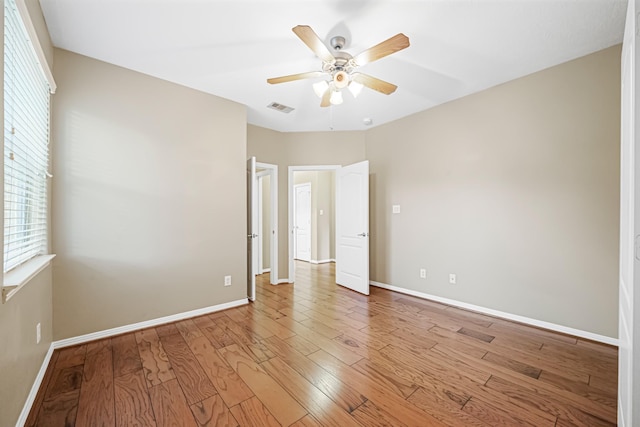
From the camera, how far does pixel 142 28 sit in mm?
2061

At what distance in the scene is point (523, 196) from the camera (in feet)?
9.24

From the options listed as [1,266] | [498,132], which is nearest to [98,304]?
[1,266]

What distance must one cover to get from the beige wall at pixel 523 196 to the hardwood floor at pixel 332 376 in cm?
45

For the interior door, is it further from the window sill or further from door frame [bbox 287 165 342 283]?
the window sill

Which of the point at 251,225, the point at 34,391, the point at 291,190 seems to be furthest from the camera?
the point at 291,190

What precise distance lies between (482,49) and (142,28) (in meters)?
2.91

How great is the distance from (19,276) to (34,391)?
0.86 m

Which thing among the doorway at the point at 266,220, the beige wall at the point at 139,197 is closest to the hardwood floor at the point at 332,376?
the beige wall at the point at 139,197

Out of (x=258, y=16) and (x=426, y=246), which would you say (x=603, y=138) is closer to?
(x=426, y=246)

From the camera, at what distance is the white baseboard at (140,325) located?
2.31m

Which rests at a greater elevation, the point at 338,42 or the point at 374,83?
the point at 338,42

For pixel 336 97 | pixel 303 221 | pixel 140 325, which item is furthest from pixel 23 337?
pixel 303 221

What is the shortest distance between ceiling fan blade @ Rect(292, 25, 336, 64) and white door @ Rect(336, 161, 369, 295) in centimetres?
211

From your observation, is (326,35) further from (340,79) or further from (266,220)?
(266,220)
